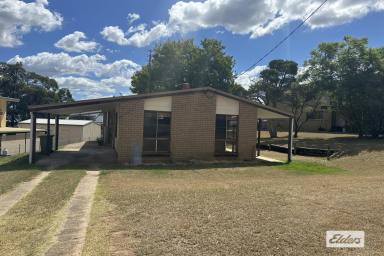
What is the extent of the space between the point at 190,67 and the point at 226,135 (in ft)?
80.9

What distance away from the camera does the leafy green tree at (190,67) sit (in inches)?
1732

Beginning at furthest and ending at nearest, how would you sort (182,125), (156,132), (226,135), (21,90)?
(21,90)
(226,135)
(182,125)
(156,132)

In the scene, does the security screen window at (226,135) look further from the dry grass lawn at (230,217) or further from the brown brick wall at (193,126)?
the dry grass lawn at (230,217)

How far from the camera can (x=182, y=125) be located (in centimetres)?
1948

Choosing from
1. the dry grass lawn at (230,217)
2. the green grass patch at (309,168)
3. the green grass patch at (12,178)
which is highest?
the green grass patch at (309,168)

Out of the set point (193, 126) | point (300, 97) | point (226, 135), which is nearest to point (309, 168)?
point (226, 135)

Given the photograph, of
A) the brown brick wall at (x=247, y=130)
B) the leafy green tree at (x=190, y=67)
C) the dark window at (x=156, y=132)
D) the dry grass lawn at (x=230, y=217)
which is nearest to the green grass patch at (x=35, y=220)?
the dry grass lawn at (x=230, y=217)

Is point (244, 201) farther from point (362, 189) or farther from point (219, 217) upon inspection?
point (362, 189)

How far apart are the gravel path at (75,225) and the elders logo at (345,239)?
12.4 feet

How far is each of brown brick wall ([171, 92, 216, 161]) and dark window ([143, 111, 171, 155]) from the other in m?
0.30

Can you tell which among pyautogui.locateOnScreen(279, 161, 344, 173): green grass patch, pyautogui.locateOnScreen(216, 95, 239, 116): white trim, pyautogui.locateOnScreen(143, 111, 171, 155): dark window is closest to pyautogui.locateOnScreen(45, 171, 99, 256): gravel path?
pyautogui.locateOnScreen(143, 111, 171, 155): dark window

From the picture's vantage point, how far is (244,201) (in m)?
9.10

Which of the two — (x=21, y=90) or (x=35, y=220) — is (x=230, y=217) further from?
(x=21, y=90)

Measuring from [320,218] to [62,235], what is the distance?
4643mm
